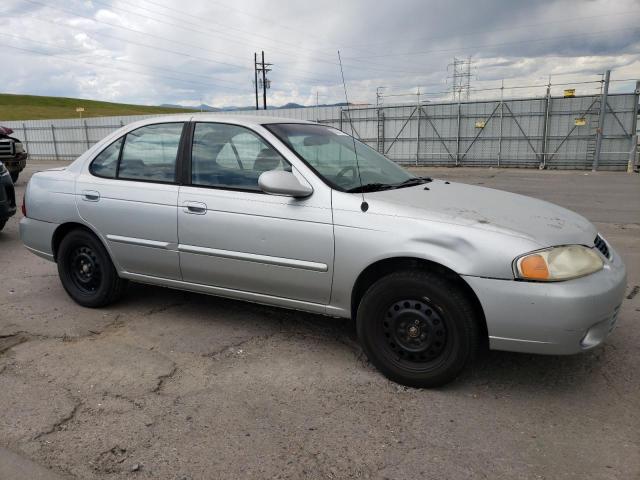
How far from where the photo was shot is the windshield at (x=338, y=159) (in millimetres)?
3463

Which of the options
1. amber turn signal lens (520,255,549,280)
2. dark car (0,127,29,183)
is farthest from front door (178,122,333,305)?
dark car (0,127,29,183)

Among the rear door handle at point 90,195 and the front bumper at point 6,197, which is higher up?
the rear door handle at point 90,195

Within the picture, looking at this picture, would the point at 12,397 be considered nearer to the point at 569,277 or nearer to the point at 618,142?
the point at 569,277

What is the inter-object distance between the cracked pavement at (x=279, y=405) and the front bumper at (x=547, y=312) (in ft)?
1.24

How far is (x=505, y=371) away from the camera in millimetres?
3283

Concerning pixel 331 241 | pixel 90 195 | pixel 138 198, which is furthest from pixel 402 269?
pixel 90 195

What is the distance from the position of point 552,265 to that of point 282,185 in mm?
1582

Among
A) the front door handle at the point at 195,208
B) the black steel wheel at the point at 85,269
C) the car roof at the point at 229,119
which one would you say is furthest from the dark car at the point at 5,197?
the front door handle at the point at 195,208

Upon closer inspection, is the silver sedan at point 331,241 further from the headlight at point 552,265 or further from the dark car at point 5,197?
the dark car at point 5,197

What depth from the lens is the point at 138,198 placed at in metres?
3.95

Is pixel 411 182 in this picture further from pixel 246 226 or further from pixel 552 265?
pixel 552 265

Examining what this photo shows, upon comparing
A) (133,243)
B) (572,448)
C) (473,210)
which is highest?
(473,210)

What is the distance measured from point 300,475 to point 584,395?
1738 millimetres

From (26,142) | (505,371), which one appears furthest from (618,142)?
(26,142)
